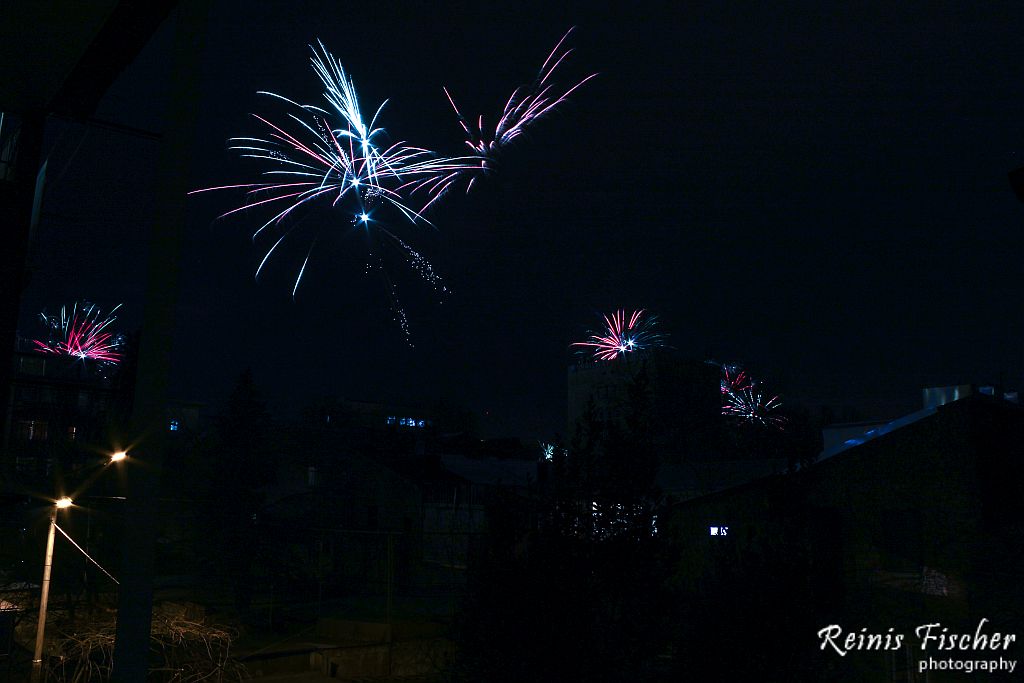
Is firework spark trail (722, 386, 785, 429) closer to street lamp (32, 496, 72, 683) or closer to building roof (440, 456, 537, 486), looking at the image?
building roof (440, 456, 537, 486)

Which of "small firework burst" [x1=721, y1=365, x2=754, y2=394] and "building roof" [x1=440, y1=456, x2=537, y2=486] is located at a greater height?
"small firework burst" [x1=721, y1=365, x2=754, y2=394]

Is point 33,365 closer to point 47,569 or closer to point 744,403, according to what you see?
point 47,569

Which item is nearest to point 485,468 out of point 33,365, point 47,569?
point 33,365

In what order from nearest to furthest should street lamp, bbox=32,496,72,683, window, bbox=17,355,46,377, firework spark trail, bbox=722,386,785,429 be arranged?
street lamp, bbox=32,496,72,683 < window, bbox=17,355,46,377 < firework spark trail, bbox=722,386,785,429

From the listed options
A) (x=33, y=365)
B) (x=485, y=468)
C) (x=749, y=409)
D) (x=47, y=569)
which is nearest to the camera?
(x=47, y=569)

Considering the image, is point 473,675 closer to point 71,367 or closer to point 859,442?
point 71,367

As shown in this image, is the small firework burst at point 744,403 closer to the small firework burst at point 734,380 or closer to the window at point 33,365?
the small firework burst at point 734,380

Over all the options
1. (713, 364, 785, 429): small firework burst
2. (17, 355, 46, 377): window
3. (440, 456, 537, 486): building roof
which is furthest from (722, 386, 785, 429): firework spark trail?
(17, 355, 46, 377): window

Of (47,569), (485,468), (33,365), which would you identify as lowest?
(47,569)

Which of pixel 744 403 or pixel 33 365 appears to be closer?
pixel 33 365

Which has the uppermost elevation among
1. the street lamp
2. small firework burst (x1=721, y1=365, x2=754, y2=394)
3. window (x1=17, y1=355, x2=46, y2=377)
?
small firework burst (x1=721, y1=365, x2=754, y2=394)

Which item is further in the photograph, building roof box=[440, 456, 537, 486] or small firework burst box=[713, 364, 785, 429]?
small firework burst box=[713, 364, 785, 429]

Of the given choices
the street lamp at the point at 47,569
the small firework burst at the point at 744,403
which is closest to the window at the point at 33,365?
the street lamp at the point at 47,569

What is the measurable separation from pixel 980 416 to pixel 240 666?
49.2ft
